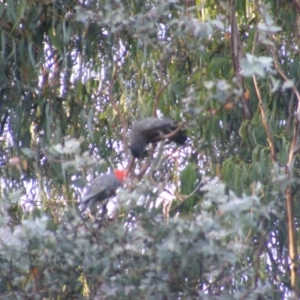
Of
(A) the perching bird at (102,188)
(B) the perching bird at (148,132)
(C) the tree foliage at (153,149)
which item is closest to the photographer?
(C) the tree foliage at (153,149)

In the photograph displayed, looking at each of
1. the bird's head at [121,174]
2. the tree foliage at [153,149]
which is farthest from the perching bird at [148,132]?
the bird's head at [121,174]

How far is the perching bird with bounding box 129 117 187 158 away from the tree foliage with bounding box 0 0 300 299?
0.08 m

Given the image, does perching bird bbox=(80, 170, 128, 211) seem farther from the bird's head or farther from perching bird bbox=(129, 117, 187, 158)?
perching bird bbox=(129, 117, 187, 158)

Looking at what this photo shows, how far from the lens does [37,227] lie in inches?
90.3

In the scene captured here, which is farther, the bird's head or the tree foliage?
the bird's head

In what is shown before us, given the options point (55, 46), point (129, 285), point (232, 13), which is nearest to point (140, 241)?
point (129, 285)

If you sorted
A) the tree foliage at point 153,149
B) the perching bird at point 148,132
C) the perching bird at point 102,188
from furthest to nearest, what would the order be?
the perching bird at point 148,132
the perching bird at point 102,188
the tree foliage at point 153,149

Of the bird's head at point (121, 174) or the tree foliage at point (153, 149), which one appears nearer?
the tree foliage at point (153, 149)

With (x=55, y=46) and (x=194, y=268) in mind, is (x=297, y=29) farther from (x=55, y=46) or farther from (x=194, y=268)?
(x=194, y=268)

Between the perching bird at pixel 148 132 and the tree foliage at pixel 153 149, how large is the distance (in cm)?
8

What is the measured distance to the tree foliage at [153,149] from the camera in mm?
2393

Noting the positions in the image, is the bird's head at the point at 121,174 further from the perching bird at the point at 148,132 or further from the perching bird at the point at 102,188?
the perching bird at the point at 148,132

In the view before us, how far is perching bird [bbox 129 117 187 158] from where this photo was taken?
3193 millimetres

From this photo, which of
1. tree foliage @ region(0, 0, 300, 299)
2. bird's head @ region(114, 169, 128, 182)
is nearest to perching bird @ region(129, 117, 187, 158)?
tree foliage @ region(0, 0, 300, 299)
